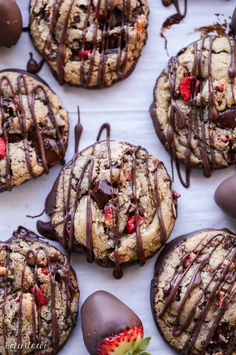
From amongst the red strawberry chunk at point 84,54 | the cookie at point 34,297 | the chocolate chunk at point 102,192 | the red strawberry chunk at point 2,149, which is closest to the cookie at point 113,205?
the chocolate chunk at point 102,192

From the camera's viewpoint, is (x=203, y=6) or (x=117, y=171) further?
(x=203, y=6)

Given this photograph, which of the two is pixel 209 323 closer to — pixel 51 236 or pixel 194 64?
pixel 51 236

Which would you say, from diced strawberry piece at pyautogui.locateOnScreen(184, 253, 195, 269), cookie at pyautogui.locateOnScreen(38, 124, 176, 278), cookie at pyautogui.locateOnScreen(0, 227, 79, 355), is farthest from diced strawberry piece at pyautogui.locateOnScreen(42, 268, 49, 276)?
diced strawberry piece at pyautogui.locateOnScreen(184, 253, 195, 269)

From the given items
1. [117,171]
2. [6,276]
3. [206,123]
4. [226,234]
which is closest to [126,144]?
[117,171]

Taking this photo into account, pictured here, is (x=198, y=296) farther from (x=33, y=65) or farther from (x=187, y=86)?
(x=33, y=65)

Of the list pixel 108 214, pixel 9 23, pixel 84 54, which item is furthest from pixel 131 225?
pixel 9 23

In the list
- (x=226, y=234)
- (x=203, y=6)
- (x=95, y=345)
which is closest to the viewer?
(x=95, y=345)

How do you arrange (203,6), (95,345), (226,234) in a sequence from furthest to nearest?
(203,6), (226,234), (95,345)
